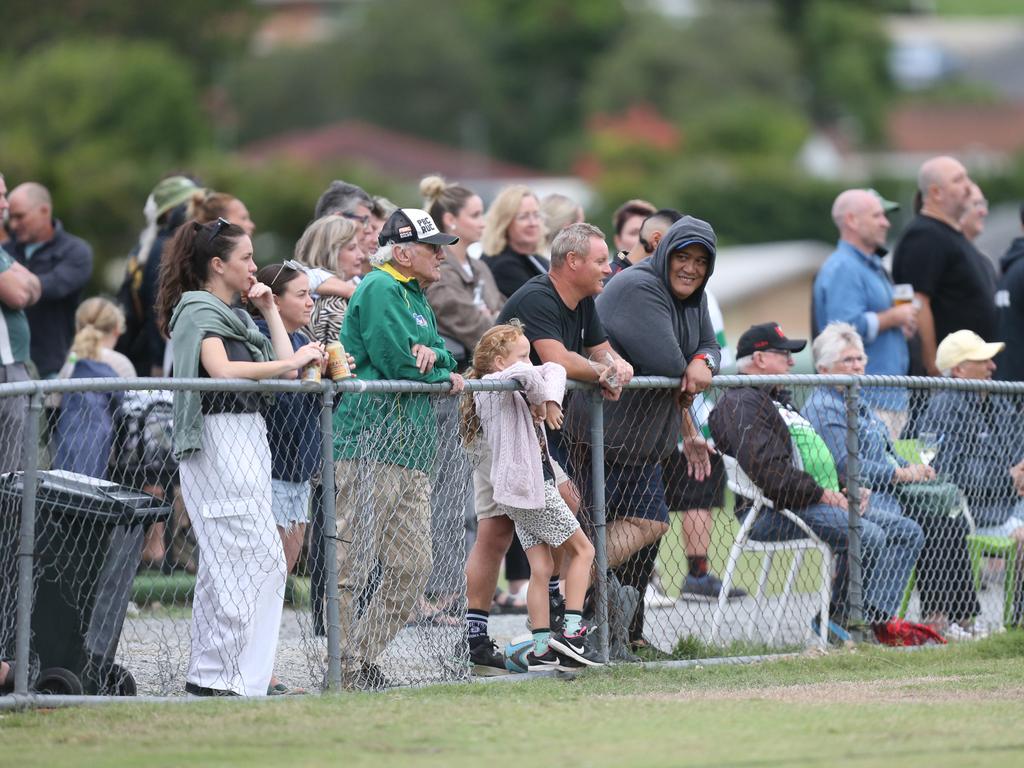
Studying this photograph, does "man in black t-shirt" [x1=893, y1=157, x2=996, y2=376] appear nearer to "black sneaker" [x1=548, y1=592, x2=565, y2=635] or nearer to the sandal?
the sandal

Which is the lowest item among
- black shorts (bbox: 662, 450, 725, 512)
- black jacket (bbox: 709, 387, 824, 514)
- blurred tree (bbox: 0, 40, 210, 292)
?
black shorts (bbox: 662, 450, 725, 512)

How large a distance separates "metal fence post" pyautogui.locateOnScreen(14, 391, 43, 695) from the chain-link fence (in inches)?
0.4

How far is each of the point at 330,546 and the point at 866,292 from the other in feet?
15.5

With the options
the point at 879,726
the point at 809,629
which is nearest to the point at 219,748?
the point at 879,726

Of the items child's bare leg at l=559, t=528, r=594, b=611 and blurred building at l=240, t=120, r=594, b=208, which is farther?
blurred building at l=240, t=120, r=594, b=208

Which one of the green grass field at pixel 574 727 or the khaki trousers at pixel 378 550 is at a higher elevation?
the khaki trousers at pixel 378 550

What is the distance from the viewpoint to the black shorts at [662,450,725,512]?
30.4 ft

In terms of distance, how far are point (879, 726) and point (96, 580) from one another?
125 inches

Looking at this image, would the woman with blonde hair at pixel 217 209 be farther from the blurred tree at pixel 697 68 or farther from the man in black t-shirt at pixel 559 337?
the blurred tree at pixel 697 68

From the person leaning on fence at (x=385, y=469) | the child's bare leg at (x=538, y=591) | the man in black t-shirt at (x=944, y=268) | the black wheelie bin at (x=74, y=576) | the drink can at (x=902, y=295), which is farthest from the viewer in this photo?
the man in black t-shirt at (x=944, y=268)

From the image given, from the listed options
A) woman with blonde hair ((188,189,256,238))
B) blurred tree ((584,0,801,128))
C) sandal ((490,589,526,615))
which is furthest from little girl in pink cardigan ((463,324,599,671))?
blurred tree ((584,0,801,128))

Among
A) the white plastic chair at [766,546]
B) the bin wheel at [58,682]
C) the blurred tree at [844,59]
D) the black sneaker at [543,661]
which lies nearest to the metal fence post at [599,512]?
the black sneaker at [543,661]

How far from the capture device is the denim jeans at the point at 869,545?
9.40 metres

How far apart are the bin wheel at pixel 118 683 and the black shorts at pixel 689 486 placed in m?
2.84
